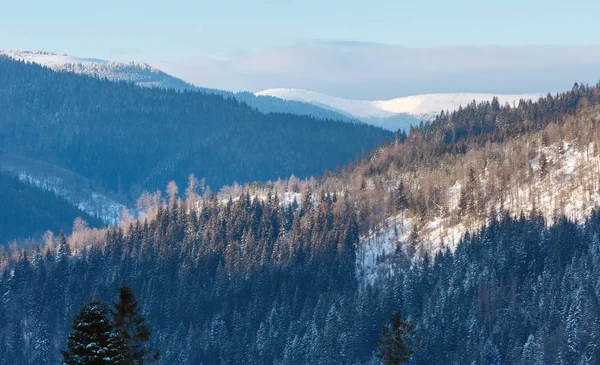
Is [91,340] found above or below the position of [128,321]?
above

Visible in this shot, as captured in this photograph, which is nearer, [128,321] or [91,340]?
[91,340]

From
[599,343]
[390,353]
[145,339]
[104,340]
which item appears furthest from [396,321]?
[599,343]

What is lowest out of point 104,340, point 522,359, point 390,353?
point 522,359

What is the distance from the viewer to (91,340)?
191ft

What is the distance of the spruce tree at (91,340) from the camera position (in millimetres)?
57750

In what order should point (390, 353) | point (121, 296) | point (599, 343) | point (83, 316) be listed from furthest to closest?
point (599, 343), point (390, 353), point (121, 296), point (83, 316)

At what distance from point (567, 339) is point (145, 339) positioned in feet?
476

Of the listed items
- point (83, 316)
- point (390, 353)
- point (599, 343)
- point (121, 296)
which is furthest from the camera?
point (599, 343)

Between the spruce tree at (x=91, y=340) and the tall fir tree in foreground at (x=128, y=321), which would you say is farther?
the tall fir tree in foreground at (x=128, y=321)

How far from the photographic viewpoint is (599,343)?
190 meters

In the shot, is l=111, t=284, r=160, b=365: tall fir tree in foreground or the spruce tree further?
l=111, t=284, r=160, b=365: tall fir tree in foreground

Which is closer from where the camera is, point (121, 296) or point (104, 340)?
point (104, 340)

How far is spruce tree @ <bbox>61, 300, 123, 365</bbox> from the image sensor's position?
2274 inches

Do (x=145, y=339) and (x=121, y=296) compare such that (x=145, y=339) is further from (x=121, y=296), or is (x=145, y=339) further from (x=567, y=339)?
(x=567, y=339)
